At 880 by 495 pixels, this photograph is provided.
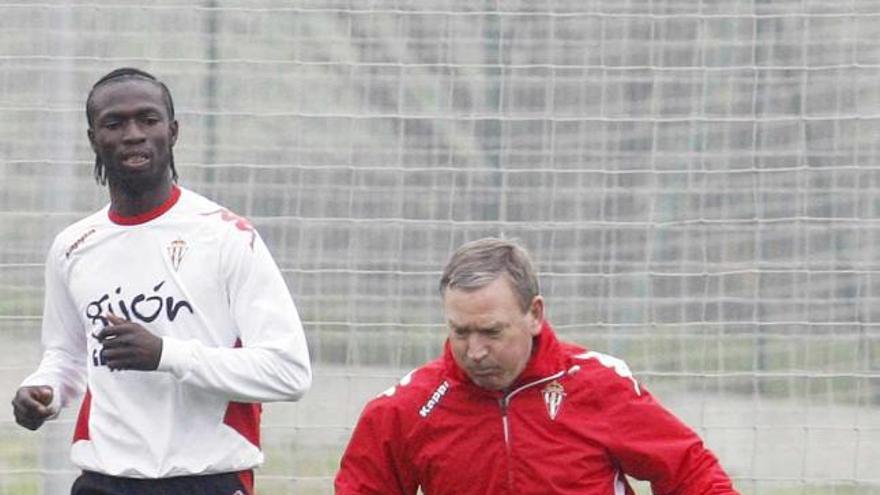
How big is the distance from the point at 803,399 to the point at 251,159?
207 cm

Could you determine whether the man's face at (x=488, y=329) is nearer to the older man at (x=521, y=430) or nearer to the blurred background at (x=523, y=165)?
the older man at (x=521, y=430)

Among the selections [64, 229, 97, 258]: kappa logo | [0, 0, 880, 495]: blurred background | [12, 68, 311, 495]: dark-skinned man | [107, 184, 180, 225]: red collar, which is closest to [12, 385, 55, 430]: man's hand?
[12, 68, 311, 495]: dark-skinned man

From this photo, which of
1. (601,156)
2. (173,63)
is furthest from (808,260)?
(173,63)

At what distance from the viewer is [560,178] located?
705 centimetres

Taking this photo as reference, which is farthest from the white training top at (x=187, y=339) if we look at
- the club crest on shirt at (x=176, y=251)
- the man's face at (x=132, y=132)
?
the man's face at (x=132, y=132)

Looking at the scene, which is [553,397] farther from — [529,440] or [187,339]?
[187,339]

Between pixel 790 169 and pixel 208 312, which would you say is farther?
pixel 790 169

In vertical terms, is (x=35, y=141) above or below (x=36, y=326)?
above

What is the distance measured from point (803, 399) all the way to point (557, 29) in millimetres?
1531

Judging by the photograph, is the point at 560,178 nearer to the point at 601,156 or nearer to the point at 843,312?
the point at 601,156

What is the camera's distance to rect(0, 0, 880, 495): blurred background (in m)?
7.02

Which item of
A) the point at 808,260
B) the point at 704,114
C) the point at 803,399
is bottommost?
the point at 803,399

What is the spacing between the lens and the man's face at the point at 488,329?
469 cm

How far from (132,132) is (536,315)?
3.88 feet
